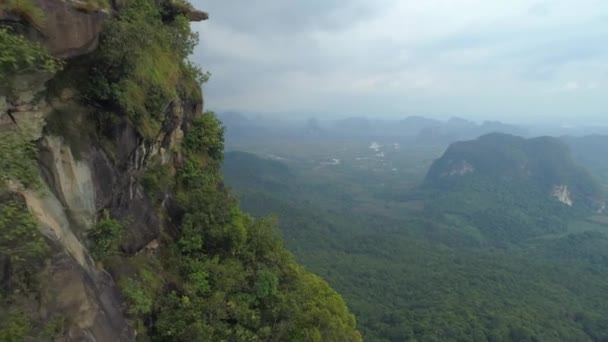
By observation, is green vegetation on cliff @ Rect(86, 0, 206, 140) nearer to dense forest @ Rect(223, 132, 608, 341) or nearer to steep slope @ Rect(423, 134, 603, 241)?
dense forest @ Rect(223, 132, 608, 341)

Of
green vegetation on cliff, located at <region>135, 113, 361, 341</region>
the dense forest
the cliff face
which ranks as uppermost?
the cliff face

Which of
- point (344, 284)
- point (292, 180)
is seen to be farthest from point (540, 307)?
point (292, 180)

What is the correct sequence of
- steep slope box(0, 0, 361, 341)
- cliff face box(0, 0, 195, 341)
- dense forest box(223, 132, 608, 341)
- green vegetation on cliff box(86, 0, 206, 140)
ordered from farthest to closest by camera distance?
dense forest box(223, 132, 608, 341) → green vegetation on cliff box(86, 0, 206, 140) → cliff face box(0, 0, 195, 341) → steep slope box(0, 0, 361, 341)

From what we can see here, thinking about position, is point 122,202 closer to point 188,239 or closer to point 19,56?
point 188,239

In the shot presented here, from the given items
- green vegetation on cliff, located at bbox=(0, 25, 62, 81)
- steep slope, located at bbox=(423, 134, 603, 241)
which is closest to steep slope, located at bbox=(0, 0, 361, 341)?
green vegetation on cliff, located at bbox=(0, 25, 62, 81)

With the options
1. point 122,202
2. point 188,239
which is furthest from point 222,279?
point 122,202

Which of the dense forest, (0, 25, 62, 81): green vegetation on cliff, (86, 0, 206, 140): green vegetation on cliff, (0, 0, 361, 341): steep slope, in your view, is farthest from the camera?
the dense forest

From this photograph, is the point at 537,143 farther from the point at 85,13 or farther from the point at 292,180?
the point at 85,13
